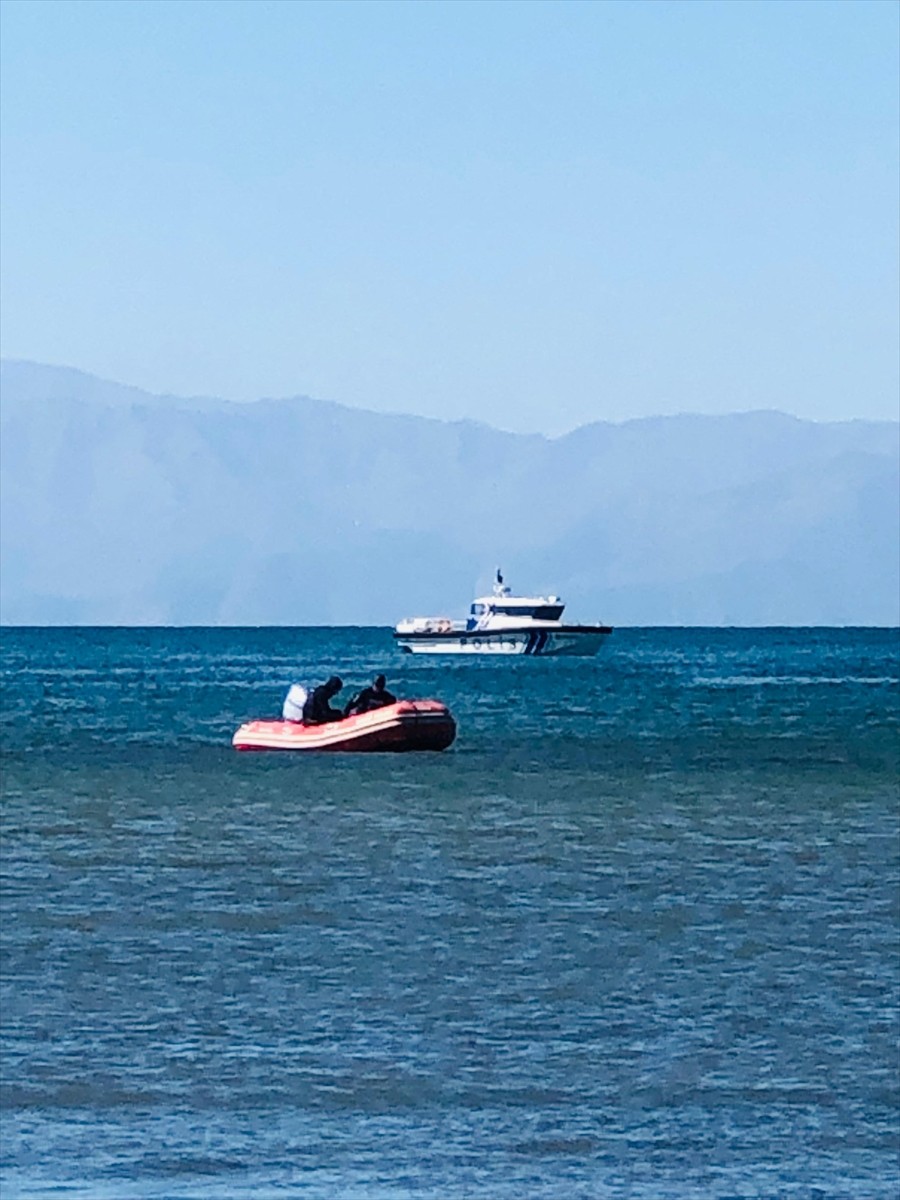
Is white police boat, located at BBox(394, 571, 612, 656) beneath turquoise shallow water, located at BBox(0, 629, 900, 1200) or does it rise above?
above

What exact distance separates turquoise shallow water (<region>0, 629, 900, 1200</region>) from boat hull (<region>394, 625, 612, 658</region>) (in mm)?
102086

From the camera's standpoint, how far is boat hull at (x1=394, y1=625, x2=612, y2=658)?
157m

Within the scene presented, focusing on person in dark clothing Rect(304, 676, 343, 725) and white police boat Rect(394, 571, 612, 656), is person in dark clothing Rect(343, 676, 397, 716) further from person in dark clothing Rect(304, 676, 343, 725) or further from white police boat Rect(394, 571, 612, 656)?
white police boat Rect(394, 571, 612, 656)

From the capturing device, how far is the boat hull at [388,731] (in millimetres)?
57969

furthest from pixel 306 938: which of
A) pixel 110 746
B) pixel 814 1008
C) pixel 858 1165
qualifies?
pixel 110 746

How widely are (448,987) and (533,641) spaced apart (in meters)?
134

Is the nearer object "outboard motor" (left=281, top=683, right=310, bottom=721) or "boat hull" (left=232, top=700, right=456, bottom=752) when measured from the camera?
"boat hull" (left=232, top=700, right=456, bottom=752)

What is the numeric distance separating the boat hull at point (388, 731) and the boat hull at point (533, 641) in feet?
319

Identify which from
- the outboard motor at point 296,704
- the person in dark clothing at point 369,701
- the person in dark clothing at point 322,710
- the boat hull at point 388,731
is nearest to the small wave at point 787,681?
the outboard motor at point 296,704

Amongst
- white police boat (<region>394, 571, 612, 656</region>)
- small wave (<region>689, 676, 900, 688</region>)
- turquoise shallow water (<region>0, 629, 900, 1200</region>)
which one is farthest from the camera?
white police boat (<region>394, 571, 612, 656</region>)

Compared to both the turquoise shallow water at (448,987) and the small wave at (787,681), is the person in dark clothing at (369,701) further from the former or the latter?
the small wave at (787,681)

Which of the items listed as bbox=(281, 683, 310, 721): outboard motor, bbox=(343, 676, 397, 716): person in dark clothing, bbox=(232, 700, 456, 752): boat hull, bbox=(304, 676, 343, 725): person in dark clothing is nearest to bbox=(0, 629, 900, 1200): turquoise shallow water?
bbox=(232, 700, 456, 752): boat hull

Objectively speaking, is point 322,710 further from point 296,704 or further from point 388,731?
point 388,731

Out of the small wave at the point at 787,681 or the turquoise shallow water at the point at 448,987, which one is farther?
the small wave at the point at 787,681
